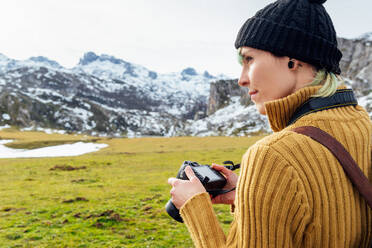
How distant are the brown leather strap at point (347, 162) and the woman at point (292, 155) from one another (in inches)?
1.7

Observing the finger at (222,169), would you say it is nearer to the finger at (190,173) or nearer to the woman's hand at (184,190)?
the finger at (190,173)

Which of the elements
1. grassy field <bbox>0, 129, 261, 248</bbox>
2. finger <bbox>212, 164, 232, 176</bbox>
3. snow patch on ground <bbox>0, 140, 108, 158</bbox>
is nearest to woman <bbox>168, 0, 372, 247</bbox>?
finger <bbox>212, 164, 232, 176</bbox>

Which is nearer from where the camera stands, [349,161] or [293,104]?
[349,161]

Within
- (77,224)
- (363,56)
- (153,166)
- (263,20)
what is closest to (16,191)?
(77,224)

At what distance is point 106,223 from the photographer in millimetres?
14156

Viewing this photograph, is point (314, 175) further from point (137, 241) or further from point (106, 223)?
point (106, 223)

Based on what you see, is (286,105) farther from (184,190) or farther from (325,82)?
(184,190)

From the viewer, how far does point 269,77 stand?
2404 mm

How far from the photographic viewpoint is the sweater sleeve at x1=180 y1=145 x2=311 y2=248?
1.83m

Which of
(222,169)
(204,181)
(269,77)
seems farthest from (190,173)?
(269,77)

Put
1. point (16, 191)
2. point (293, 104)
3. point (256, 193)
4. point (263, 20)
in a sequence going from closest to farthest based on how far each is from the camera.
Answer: point (256, 193), point (293, 104), point (263, 20), point (16, 191)

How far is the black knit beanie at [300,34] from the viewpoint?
7.86 feet

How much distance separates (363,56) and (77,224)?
17952 cm

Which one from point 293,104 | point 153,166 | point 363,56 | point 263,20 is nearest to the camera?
point 293,104
